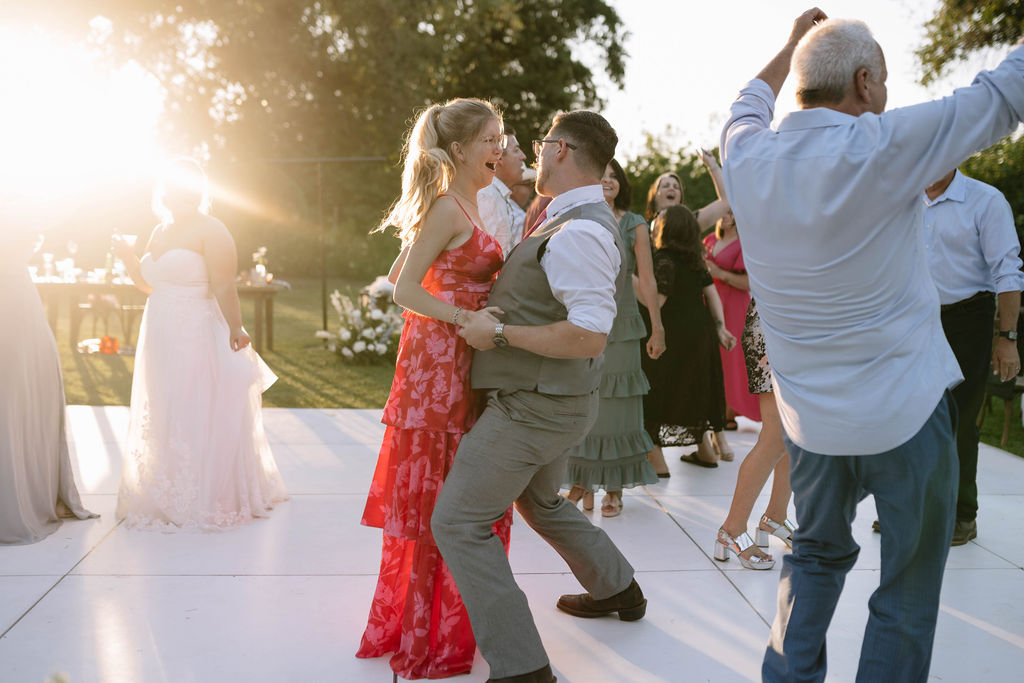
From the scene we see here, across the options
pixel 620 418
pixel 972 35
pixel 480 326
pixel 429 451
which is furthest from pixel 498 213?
pixel 972 35

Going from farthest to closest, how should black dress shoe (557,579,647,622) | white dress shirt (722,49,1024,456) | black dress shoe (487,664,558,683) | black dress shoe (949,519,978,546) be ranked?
black dress shoe (949,519,978,546)
black dress shoe (557,579,647,622)
black dress shoe (487,664,558,683)
white dress shirt (722,49,1024,456)

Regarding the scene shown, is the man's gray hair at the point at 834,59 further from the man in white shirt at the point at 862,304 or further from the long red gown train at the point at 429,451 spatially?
the long red gown train at the point at 429,451

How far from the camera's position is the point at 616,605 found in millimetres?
3766

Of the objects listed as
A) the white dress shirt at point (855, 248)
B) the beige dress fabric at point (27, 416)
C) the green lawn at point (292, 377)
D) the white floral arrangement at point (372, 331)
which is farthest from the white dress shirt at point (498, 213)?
the white floral arrangement at point (372, 331)

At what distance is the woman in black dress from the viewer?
19.7 feet

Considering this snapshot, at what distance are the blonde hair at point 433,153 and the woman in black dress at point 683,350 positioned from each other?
299 cm

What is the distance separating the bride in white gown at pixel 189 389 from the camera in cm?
489

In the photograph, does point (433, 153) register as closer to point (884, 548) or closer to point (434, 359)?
point (434, 359)

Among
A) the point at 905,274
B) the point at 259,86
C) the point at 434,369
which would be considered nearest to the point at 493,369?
the point at 434,369

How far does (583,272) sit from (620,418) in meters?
2.42

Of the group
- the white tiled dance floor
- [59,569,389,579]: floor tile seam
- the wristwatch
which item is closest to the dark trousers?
the white tiled dance floor

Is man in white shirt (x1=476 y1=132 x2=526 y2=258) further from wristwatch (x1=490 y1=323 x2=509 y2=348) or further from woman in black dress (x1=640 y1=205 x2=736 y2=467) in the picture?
wristwatch (x1=490 y1=323 x2=509 y2=348)

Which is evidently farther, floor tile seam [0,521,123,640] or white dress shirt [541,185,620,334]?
floor tile seam [0,521,123,640]

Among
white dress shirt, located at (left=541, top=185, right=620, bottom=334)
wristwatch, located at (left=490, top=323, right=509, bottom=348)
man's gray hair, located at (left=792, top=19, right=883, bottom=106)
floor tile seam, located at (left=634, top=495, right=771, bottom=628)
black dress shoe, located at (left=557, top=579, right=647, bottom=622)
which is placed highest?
man's gray hair, located at (left=792, top=19, right=883, bottom=106)
